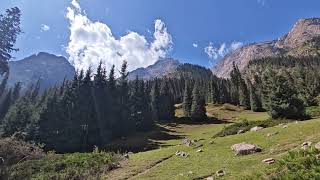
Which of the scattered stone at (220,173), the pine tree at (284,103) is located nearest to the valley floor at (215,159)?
the scattered stone at (220,173)

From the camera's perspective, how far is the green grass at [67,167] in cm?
2888

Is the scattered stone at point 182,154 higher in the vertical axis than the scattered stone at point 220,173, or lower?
higher

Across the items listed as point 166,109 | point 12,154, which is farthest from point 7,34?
point 166,109

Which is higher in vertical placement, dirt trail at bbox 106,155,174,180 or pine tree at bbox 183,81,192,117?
pine tree at bbox 183,81,192,117

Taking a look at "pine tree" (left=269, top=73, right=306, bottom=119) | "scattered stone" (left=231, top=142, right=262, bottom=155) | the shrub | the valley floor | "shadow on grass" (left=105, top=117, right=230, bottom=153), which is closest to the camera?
the valley floor

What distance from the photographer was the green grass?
2888 centimetres

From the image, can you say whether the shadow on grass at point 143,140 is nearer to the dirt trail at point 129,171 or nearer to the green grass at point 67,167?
the green grass at point 67,167

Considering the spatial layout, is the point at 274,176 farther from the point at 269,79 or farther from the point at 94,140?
the point at 94,140

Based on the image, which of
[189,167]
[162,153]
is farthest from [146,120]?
[189,167]

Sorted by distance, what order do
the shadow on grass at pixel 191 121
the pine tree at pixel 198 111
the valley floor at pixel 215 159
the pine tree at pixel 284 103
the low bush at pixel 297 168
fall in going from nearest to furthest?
the low bush at pixel 297 168 < the valley floor at pixel 215 159 < the pine tree at pixel 284 103 < the shadow on grass at pixel 191 121 < the pine tree at pixel 198 111

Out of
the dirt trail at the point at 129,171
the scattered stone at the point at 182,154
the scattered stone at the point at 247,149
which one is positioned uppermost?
the scattered stone at the point at 247,149

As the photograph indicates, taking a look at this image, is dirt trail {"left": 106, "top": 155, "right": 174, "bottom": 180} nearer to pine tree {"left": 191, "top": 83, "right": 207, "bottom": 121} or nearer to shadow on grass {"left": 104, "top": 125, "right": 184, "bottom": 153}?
shadow on grass {"left": 104, "top": 125, "right": 184, "bottom": 153}

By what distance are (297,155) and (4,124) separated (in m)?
76.0

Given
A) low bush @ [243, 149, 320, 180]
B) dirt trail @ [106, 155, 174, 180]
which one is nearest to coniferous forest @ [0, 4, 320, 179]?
dirt trail @ [106, 155, 174, 180]
